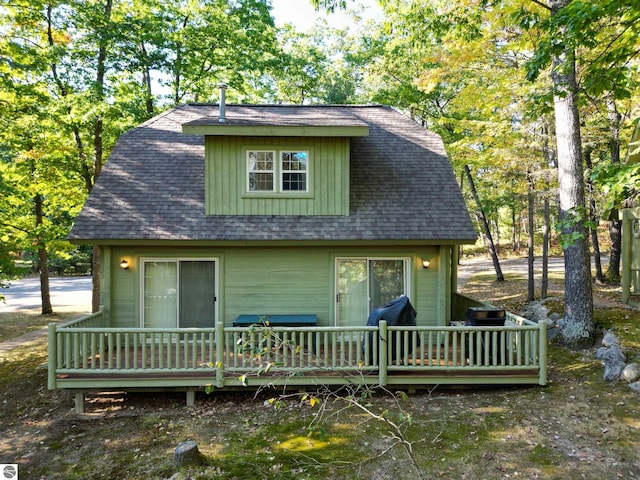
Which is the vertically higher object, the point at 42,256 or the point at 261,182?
the point at 261,182

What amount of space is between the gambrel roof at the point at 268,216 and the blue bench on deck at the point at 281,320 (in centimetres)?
172

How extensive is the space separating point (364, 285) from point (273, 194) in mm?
2972

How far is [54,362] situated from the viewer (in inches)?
259

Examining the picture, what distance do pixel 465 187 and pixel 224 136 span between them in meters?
26.5

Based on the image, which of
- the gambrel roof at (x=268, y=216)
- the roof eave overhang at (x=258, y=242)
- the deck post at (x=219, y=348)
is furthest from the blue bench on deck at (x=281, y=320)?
the gambrel roof at (x=268, y=216)

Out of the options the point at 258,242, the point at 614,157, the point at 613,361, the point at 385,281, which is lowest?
the point at 613,361

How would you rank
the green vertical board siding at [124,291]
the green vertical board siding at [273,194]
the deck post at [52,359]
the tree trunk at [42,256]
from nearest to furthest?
the deck post at [52,359]
the green vertical board siding at [124,291]
the green vertical board siding at [273,194]
the tree trunk at [42,256]

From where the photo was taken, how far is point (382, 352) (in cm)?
676

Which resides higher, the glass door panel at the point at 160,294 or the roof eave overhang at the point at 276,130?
the roof eave overhang at the point at 276,130

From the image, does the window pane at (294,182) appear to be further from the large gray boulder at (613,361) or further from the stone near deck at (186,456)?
the large gray boulder at (613,361)

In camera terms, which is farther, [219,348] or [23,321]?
[23,321]

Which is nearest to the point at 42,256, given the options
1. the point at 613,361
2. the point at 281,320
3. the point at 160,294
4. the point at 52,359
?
the point at 160,294

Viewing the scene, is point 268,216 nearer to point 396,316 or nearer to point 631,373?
point 396,316

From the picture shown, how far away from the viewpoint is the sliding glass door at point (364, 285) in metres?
8.72
